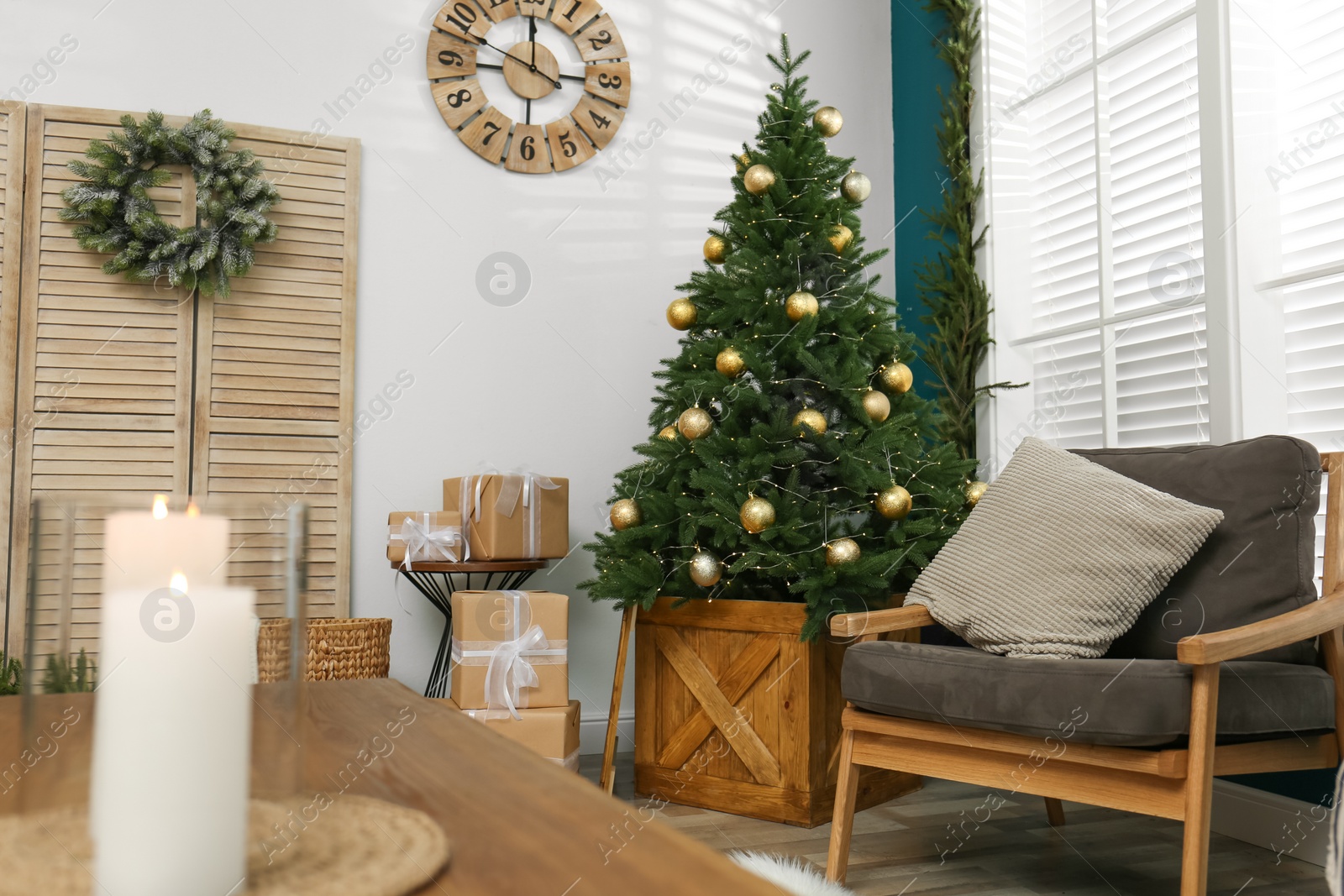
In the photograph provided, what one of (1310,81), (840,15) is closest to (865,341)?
(1310,81)

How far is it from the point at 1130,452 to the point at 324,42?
261 centimetres

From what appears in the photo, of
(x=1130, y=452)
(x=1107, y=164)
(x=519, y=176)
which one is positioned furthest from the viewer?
(x=519, y=176)

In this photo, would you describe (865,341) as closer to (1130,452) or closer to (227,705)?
(1130,452)

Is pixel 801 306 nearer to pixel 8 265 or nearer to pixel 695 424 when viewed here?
pixel 695 424

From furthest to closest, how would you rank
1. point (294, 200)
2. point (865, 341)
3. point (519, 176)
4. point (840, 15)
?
point (840, 15) < point (519, 176) < point (294, 200) < point (865, 341)

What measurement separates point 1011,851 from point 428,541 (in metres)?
1.60

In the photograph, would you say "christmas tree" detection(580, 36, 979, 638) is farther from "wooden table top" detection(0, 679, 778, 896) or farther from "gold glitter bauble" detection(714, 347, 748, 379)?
"wooden table top" detection(0, 679, 778, 896)

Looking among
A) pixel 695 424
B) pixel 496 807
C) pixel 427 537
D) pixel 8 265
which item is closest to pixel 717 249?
pixel 695 424

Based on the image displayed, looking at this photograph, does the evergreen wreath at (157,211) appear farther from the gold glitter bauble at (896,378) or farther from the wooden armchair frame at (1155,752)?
the wooden armchair frame at (1155,752)

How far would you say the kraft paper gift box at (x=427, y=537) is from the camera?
258 centimetres

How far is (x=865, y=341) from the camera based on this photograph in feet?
8.03

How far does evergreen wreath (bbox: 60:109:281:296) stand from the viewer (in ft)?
8.82

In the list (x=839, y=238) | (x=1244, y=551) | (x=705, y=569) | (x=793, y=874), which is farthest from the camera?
(x=839, y=238)

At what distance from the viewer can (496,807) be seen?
1.34 feet
